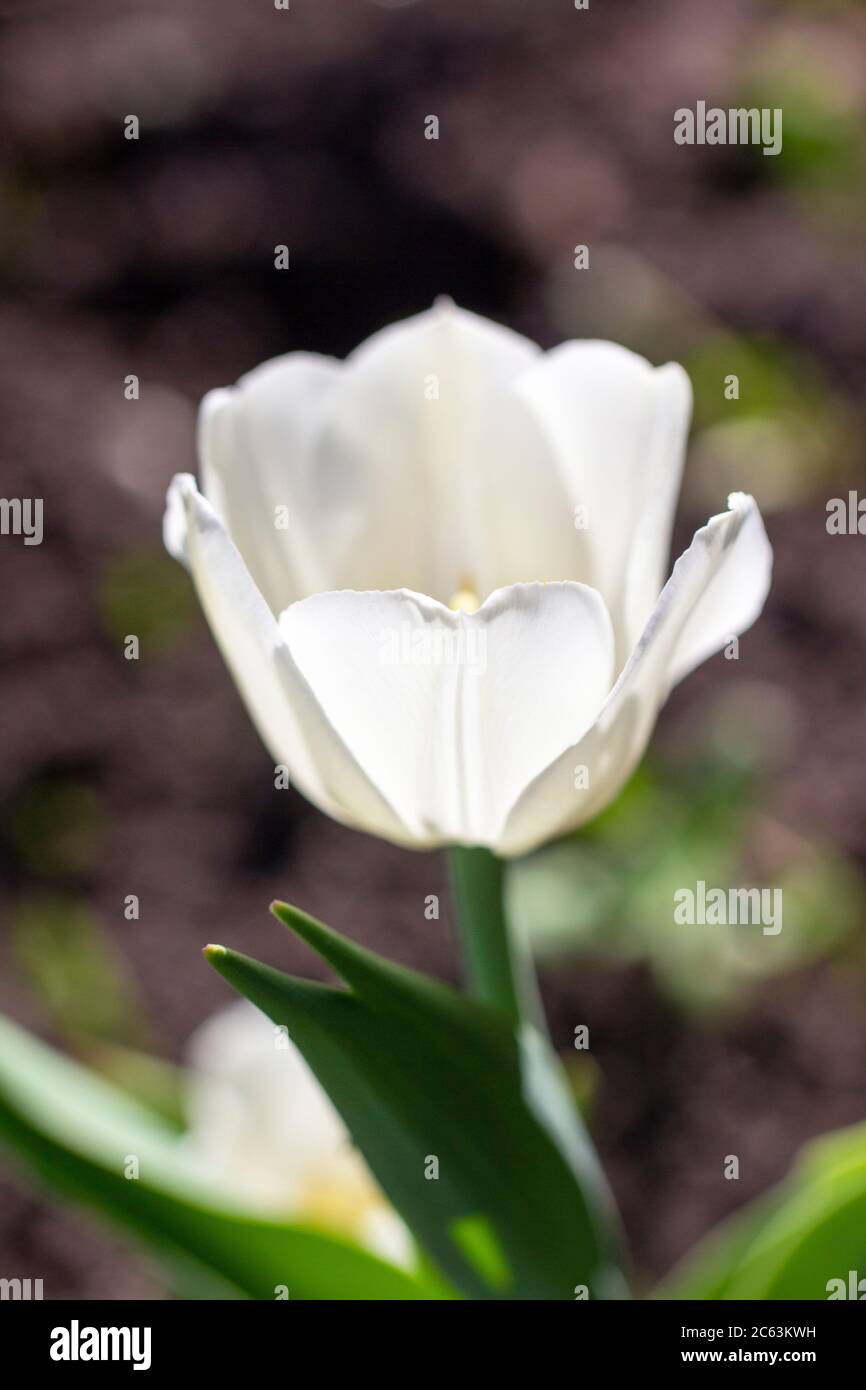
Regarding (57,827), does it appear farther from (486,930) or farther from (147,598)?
(486,930)

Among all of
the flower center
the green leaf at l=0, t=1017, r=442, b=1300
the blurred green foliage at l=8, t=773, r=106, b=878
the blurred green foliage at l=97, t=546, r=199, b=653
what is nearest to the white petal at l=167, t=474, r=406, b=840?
the flower center

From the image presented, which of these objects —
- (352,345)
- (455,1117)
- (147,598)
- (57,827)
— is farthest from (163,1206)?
(352,345)

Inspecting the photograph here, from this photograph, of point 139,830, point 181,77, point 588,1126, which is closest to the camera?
point 588,1126

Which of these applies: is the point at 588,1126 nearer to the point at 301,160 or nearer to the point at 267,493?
the point at 267,493

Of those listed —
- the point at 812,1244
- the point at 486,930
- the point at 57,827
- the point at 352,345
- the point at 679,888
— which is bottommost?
the point at 812,1244

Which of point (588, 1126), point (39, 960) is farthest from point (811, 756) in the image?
point (39, 960)
